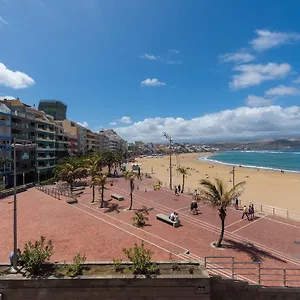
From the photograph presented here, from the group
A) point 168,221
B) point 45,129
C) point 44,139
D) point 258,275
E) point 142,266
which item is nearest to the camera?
point 142,266

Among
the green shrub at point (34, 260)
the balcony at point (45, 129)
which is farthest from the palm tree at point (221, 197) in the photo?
the balcony at point (45, 129)

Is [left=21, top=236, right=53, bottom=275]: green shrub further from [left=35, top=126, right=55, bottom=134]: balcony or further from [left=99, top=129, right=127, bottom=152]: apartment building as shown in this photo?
[left=99, top=129, right=127, bottom=152]: apartment building

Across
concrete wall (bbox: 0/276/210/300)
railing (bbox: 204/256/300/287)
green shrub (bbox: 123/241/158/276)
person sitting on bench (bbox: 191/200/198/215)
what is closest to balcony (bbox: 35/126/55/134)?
person sitting on bench (bbox: 191/200/198/215)

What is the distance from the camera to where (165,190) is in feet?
108

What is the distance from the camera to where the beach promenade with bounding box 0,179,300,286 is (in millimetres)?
11961

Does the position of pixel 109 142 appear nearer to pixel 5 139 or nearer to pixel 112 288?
pixel 5 139

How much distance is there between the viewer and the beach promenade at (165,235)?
11961 millimetres

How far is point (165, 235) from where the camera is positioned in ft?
50.7

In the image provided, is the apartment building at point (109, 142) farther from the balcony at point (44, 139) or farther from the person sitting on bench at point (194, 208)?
the person sitting on bench at point (194, 208)

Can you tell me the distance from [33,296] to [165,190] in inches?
1004

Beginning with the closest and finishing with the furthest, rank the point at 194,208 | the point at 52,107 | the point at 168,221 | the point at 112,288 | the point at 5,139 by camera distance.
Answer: the point at 112,288 < the point at 168,221 < the point at 194,208 < the point at 5,139 < the point at 52,107

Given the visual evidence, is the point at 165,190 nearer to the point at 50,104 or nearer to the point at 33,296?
the point at 33,296

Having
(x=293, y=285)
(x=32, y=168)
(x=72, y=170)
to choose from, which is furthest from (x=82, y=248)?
(x=32, y=168)

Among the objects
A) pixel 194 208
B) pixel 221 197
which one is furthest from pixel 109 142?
pixel 221 197
